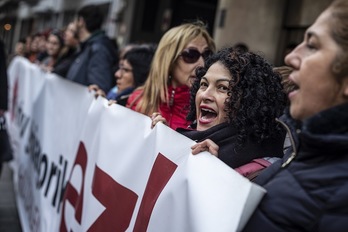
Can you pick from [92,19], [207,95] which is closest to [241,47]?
[92,19]

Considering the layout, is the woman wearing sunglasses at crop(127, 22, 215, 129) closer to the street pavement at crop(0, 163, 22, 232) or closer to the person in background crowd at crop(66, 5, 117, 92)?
the person in background crowd at crop(66, 5, 117, 92)

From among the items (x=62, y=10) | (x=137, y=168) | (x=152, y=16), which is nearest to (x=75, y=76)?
(x=137, y=168)

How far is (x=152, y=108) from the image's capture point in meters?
3.10

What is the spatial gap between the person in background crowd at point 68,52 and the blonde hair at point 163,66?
2.22 m

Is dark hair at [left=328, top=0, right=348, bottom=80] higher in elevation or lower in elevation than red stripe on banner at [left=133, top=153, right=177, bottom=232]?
higher

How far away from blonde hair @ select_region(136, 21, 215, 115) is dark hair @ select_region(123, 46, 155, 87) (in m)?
0.81

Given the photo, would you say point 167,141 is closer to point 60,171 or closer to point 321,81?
point 321,81

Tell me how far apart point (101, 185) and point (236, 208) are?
1.27m

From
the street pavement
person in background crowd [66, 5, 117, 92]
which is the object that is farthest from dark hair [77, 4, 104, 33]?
the street pavement

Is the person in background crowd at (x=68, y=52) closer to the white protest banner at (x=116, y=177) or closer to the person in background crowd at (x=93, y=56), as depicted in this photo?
the person in background crowd at (x=93, y=56)

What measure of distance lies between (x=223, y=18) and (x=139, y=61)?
397 centimetres

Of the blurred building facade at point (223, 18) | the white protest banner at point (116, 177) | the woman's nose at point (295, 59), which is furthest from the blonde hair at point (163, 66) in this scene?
the woman's nose at point (295, 59)

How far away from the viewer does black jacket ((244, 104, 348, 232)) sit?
1342 mm

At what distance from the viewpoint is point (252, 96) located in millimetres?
2119
